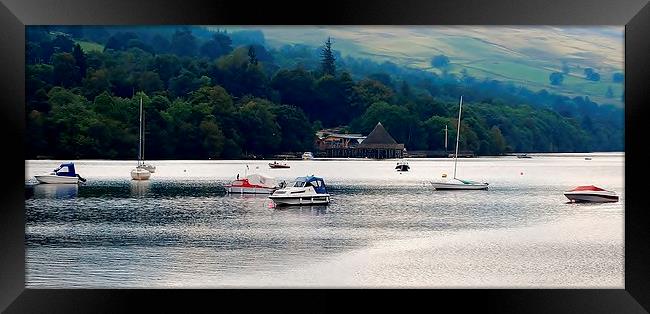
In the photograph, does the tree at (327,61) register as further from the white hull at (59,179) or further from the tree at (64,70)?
the white hull at (59,179)

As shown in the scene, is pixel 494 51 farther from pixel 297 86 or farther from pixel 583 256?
pixel 583 256

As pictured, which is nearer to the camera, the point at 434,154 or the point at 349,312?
the point at 349,312

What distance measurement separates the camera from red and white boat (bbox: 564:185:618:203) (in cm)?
3183

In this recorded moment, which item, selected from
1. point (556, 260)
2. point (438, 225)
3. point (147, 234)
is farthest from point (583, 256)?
point (147, 234)

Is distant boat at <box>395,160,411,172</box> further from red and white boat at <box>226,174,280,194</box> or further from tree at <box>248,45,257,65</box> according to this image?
red and white boat at <box>226,174,280,194</box>

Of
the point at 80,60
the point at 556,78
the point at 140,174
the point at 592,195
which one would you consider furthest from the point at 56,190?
the point at 556,78

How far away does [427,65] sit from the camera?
2199 inches

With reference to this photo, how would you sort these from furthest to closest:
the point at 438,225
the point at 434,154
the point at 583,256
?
the point at 434,154 < the point at 438,225 < the point at 583,256

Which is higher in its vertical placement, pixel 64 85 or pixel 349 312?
pixel 64 85

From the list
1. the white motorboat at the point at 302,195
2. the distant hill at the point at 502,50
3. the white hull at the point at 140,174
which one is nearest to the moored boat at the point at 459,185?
the white motorboat at the point at 302,195

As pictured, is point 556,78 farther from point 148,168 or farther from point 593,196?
point 593,196

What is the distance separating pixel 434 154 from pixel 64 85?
19246 mm
